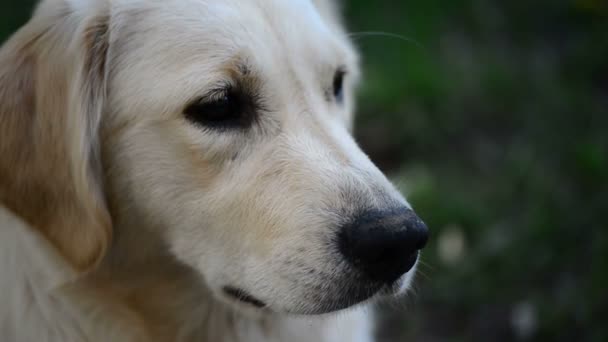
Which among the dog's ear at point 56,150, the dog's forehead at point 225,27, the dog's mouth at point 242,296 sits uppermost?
the dog's forehead at point 225,27

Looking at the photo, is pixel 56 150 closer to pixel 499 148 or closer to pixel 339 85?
pixel 339 85

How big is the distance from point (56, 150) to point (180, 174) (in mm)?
415

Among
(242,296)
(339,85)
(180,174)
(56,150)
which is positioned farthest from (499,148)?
(56,150)

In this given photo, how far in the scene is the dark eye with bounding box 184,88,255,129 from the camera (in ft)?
8.16

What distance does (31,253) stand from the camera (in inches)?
106

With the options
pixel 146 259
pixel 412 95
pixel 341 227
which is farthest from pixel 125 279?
pixel 412 95

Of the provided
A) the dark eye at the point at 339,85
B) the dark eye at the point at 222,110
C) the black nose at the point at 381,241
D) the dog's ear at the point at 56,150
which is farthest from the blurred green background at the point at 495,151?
the dog's ear at the point at 56,150

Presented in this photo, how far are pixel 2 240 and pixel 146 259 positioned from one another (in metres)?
0.56

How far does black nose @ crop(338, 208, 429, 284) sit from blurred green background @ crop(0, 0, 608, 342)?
57.0 inches

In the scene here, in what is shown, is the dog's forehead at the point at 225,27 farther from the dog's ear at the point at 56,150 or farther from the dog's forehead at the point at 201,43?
the dog's ear at the point at 56,150

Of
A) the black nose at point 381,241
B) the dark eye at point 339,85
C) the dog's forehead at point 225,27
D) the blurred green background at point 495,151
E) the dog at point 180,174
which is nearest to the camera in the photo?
the black nose at point 381,241

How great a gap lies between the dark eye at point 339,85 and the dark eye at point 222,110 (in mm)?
491

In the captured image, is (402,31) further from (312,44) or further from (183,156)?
(183,156)

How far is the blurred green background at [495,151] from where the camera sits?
4098mm
